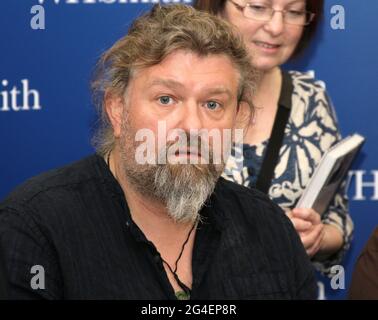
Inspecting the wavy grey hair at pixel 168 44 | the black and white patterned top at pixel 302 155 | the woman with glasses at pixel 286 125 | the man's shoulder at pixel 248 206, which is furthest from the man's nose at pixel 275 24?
the man's shoulder at pixel 248 206

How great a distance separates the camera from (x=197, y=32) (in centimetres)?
212

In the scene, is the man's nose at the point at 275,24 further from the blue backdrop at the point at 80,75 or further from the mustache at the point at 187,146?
Result: the mustache at the point at 187,146

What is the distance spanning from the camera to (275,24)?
2.84 metres

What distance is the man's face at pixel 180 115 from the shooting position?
2.08 m

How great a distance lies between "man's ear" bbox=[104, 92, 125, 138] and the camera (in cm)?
225

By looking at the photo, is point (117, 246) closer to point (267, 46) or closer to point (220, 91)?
point (220, 91)

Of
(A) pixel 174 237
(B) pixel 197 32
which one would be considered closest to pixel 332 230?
(A) pixel 174 237

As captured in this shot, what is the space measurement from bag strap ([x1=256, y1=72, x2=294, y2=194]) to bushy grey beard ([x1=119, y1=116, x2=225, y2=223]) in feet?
2.12

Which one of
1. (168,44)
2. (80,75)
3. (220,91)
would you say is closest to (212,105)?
(220,91)

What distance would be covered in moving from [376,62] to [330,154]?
60cm

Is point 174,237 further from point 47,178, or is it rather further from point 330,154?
point 330,154

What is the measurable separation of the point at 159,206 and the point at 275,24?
0.95m

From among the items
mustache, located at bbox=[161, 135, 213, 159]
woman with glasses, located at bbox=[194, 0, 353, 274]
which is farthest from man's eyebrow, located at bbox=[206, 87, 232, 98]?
woman with glasses, located at bbox=[194, 0, 353, 274]

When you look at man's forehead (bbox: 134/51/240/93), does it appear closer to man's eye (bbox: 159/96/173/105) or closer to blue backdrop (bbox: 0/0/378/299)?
man's eye (bbox: 159/96/173/105)
